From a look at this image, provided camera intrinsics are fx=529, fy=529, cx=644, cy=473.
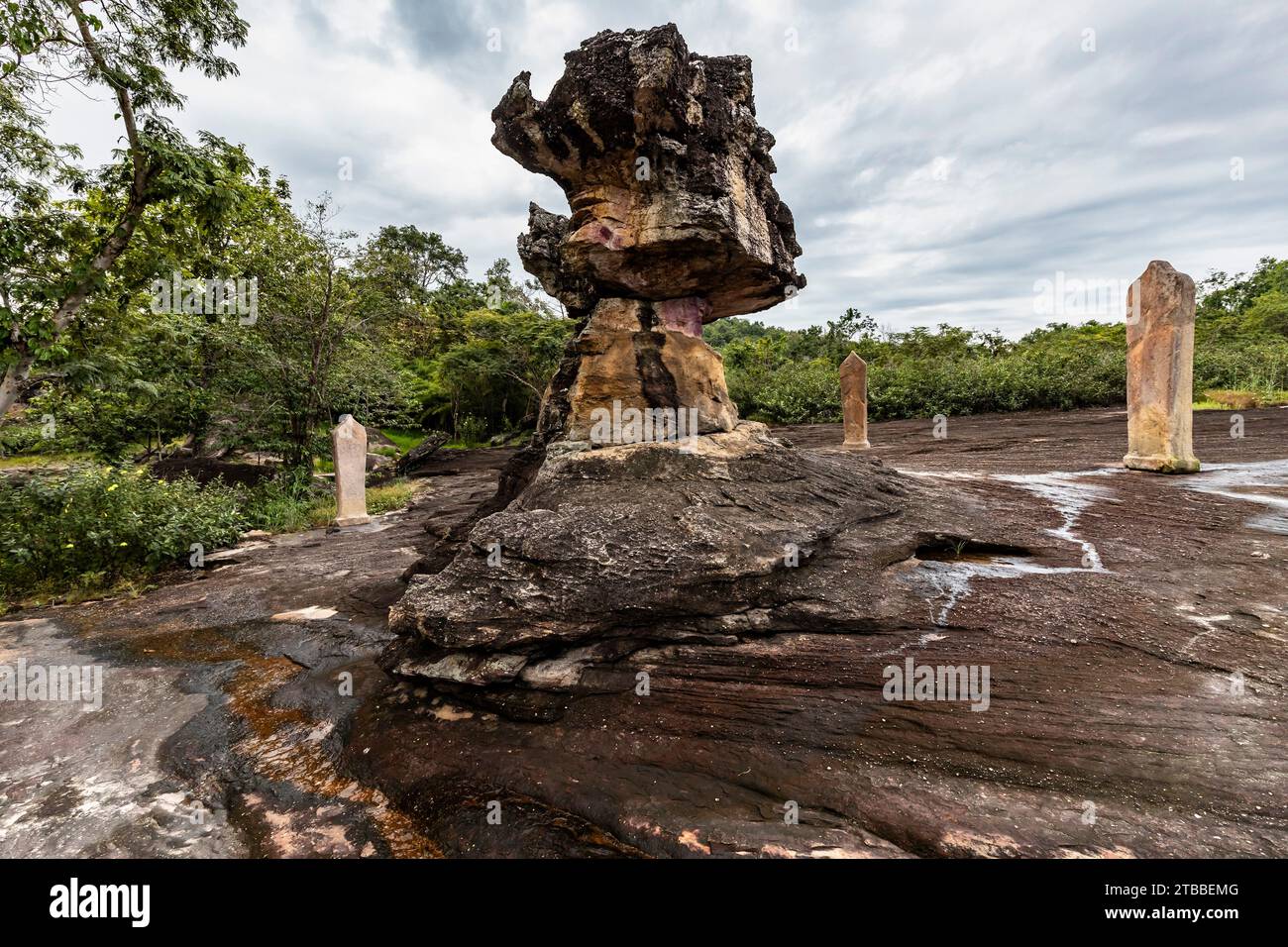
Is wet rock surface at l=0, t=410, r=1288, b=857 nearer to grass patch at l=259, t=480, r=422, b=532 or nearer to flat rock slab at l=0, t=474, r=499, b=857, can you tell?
flat rock slab at l=0, t=474, r=499, b=857

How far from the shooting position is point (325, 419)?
13.9 meters

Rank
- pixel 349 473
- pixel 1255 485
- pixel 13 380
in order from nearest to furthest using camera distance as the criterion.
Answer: pixel 1255 485
pixel 13 380
pixel 349 473

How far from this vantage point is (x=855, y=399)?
13.4m

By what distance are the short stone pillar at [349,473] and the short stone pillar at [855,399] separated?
1121cm

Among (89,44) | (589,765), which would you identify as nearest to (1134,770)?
(589,765)

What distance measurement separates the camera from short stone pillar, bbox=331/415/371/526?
10.7 meters

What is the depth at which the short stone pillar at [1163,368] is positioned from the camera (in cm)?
781

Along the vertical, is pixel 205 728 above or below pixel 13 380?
below

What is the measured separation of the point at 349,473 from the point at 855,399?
11850 millimetres

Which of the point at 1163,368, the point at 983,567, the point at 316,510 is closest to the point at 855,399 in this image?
the point at 1163,368

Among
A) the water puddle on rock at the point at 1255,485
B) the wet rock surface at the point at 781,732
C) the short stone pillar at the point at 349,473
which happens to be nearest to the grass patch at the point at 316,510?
the short stone pillar at the point at 349,473

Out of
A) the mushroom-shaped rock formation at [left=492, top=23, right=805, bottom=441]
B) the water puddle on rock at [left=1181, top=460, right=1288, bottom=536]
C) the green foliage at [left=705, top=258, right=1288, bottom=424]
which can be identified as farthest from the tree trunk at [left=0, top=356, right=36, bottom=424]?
the green foliage at [left=705, top=258, right=1288, bottom=424]

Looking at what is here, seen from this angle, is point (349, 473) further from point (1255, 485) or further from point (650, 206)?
point (1255, 485)

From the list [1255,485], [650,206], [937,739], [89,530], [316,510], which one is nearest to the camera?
[937,739]
